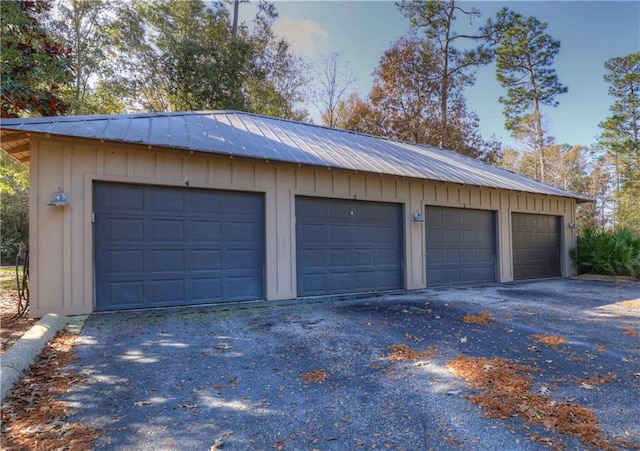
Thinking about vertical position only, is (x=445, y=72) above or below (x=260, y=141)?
above

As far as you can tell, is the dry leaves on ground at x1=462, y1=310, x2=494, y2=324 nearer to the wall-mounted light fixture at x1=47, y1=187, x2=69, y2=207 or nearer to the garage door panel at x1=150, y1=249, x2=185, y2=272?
the garage door panel at x1=150, y1=249, x2=185, y2=272

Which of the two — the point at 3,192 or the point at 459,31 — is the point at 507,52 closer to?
the point at 459,31

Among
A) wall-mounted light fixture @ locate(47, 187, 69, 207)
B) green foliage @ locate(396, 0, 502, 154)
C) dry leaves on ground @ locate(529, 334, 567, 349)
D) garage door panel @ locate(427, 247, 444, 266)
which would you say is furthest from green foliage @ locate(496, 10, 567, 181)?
wall-mounted light fixture @ locate(47, 187, 69, 207)

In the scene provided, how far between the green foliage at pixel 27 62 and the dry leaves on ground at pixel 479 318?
29.2 feet

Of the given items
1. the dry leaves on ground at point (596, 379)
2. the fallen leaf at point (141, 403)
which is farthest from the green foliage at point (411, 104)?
the fallen leaf at point (141, 403)

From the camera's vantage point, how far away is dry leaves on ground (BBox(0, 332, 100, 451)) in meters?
1.96

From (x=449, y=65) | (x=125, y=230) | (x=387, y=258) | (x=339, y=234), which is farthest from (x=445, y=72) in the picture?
(x=125, y=230)

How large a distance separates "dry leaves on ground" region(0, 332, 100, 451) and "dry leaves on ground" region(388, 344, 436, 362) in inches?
97.2

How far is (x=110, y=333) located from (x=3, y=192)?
1607 cm

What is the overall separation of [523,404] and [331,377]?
141 cm

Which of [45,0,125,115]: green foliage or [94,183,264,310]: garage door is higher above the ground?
[45,0,125,115]: green foliage

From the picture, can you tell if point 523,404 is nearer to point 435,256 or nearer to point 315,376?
point 315,376

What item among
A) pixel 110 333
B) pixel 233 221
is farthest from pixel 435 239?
pixel 110 333

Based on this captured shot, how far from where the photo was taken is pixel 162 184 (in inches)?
221
